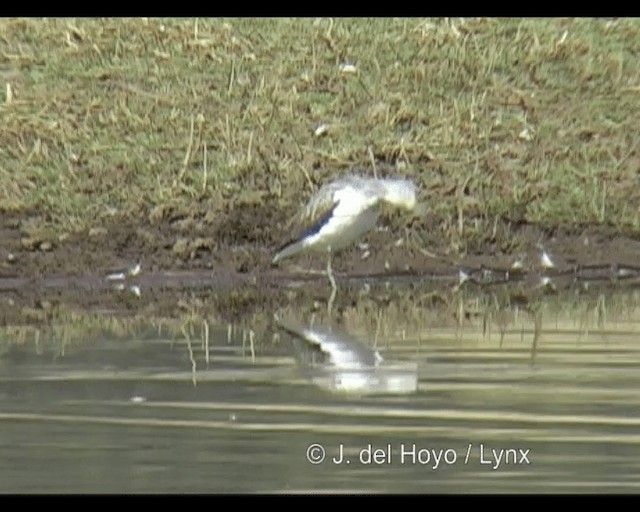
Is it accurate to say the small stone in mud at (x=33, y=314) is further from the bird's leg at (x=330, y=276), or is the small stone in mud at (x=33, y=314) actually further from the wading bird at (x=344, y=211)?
the bird's leg at (x=330, y=276)

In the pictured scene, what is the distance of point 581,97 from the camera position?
18.2 m

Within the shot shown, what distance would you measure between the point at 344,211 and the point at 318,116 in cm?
224

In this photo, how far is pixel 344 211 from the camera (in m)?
15.6

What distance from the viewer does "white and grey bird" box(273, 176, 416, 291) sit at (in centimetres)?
1555

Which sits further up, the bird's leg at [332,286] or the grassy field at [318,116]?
the grassy field at [318,116]

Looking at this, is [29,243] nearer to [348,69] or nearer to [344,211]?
[344,211]

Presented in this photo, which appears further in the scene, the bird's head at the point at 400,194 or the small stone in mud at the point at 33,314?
the bird's head at the point at 400,194

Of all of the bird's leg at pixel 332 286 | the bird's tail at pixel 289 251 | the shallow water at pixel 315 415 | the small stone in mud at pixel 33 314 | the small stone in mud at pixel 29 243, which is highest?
the small stone in mud at pixel 29 243

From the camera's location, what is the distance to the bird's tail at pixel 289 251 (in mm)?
15750

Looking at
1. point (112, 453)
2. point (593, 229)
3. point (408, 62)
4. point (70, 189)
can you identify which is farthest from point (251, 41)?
point (112, 453)

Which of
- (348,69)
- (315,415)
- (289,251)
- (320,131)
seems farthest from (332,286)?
(315,415)

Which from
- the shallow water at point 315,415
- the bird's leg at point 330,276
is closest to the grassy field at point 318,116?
the bird's leg at point 330,276

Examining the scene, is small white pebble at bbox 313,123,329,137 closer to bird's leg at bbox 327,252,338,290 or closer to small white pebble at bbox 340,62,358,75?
small white pebble at bbox 340,62,358,75

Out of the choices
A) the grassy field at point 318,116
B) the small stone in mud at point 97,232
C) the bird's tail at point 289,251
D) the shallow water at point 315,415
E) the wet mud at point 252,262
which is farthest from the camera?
the grassy field at point 318,116
